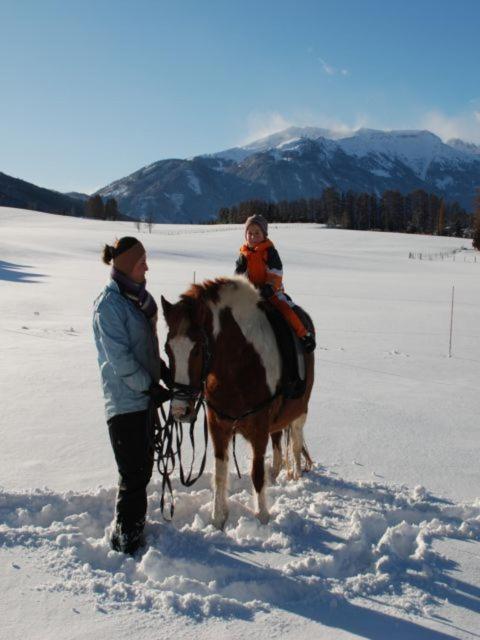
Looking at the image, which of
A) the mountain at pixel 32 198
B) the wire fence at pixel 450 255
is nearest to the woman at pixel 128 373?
the wire fence at pixel 450 255

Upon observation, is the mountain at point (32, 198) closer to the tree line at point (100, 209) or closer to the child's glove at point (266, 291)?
the tree line at point (100, 209)

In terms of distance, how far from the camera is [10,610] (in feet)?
9.20

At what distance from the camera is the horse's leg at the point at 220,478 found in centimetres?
380

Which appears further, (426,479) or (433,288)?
(433,288)

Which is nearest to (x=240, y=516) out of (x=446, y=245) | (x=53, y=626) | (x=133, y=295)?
(x=53, y=626)

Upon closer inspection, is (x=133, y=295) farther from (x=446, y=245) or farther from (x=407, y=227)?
(x=407, y=227)

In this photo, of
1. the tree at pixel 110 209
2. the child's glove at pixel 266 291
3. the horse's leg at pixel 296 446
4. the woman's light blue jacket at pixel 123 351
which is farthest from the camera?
the tree at pixel 110 209

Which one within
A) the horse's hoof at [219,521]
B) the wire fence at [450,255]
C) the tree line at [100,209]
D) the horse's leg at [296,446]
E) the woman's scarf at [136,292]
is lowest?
the horse's hoof at [219,521]

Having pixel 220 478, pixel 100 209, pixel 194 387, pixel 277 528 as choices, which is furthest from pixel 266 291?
pixel 100 209

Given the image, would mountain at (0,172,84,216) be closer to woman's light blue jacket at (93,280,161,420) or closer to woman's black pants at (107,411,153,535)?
woman's light blue jacket at (93,280,161,420)

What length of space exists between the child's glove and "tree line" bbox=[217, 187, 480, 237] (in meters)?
83.0

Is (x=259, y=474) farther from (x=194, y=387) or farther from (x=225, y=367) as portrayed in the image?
(x=194, y=387)

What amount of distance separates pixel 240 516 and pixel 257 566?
736 millimetres

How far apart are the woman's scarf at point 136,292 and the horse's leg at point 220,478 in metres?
1.02
